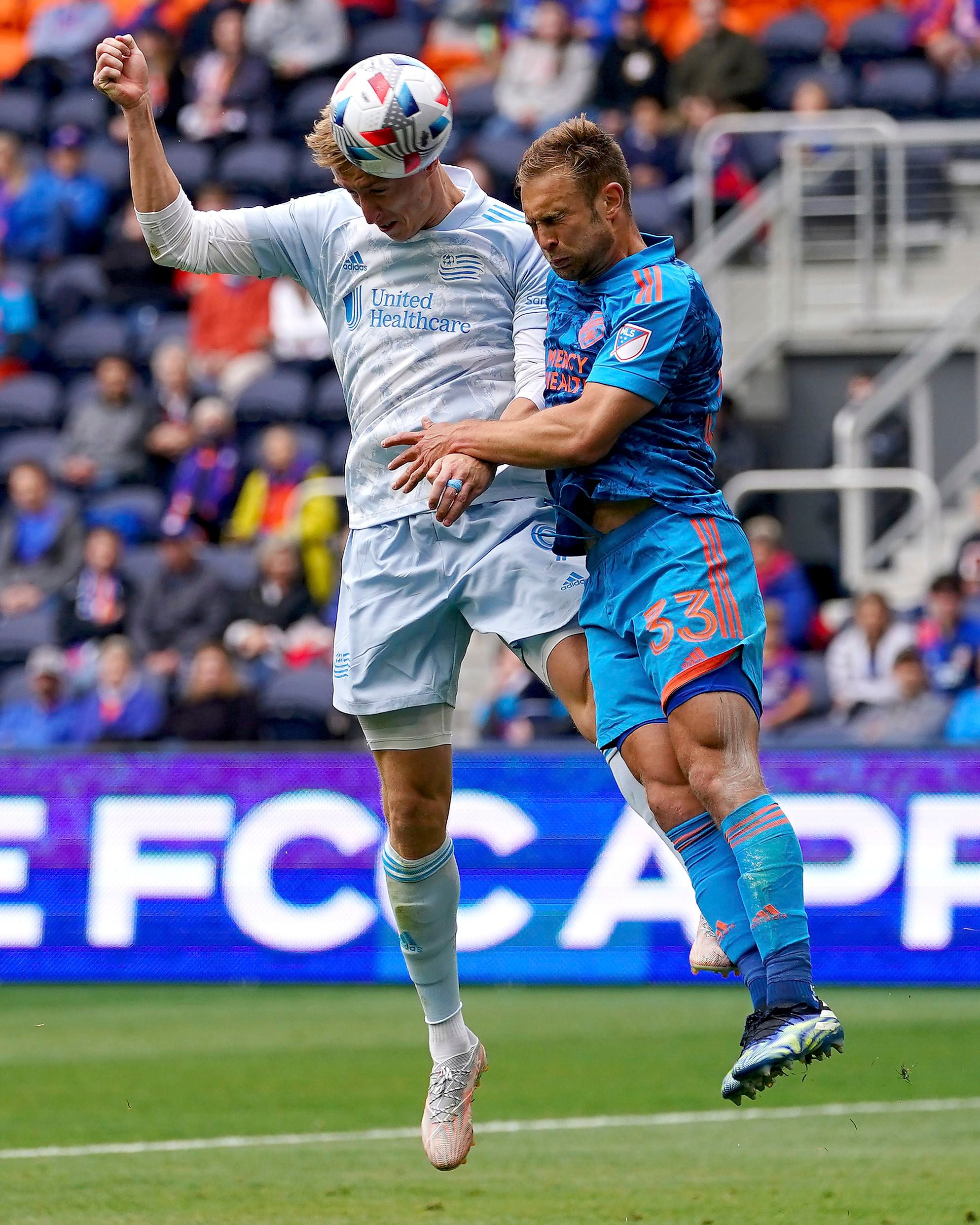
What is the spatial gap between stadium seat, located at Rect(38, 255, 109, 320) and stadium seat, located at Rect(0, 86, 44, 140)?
2.01 metres

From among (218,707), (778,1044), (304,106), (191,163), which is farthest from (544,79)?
(778,1044)

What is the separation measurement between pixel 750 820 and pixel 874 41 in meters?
12.3

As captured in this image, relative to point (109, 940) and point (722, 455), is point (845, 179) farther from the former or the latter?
point (109, 940)

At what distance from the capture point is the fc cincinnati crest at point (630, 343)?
16.1 ft

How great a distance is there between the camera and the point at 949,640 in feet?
38.0

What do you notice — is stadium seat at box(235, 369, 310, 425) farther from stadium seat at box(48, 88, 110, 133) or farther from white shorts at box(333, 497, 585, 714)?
white shorts at box(333, 497, 585, 714)

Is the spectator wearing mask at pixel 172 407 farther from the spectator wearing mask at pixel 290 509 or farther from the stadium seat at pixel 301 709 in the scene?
the stadium seat at pixel 301 709

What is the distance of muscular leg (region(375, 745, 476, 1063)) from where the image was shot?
5.71 m

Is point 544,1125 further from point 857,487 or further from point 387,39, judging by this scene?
point 387,39

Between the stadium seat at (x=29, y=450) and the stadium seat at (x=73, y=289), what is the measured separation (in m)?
1.45

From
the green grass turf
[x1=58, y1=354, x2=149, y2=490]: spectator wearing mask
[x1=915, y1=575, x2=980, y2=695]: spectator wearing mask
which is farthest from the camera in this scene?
[x1=58, y1=354, x2=149, y2=490]: spectator wearing mask

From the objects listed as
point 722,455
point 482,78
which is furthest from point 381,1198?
point 482,78

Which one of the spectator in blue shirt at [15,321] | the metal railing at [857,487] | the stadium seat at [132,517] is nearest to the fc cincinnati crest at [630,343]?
the metal railing at [857,487]

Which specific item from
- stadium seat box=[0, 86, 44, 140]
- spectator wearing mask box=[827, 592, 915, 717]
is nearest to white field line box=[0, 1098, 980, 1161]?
spectator wearing mask box=[827, 592, 915, 717]
